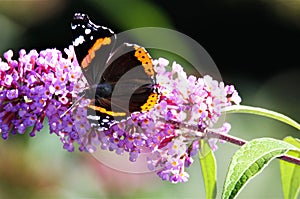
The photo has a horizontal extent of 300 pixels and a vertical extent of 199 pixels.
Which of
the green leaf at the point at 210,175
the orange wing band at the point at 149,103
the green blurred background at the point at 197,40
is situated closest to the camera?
the orange wing band at the point at 149,103

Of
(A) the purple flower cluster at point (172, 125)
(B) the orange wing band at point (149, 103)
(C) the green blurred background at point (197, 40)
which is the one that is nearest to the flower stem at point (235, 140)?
(A) the purple flower cluster at point (172, 125)

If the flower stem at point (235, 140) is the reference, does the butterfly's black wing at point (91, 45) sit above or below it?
above

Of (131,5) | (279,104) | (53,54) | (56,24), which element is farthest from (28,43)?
(53,54)

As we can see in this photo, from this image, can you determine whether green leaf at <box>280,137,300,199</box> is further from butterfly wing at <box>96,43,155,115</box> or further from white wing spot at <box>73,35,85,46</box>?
white wing spot at <box>73,35,85,46</box>

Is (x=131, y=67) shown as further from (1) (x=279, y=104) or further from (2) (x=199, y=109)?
(1) (x=279, y=104)

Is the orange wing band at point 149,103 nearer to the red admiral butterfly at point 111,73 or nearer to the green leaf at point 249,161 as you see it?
the red admiral butterfly at point 111,73

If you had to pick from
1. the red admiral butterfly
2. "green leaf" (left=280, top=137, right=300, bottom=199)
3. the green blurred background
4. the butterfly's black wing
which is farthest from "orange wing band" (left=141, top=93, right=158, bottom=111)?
the green blurred background

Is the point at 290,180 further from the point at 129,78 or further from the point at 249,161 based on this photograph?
the point at 129,78
